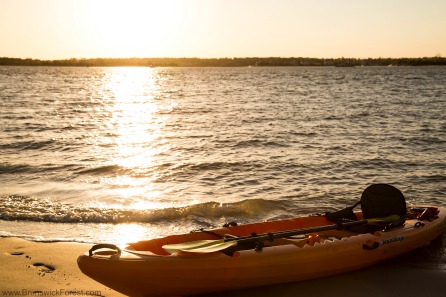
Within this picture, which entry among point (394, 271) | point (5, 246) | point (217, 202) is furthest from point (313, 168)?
point (5, 246)

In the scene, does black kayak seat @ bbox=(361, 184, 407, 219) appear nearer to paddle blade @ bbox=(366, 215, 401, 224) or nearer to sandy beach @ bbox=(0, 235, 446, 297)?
paddle blade @ bbox=(366, 215, 401, 224)

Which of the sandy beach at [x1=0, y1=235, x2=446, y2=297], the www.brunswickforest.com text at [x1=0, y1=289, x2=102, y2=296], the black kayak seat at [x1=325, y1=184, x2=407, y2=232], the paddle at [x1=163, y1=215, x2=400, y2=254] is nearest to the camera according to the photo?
the www.brunswickforest.com text at [x1=0, y1=289, x2=102, y2=296]

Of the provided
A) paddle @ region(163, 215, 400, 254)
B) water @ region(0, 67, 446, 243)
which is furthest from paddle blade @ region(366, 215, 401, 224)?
water @ region(0, 67, 446, 243)

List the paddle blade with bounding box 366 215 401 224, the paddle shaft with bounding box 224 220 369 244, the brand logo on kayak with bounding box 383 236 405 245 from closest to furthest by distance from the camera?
the paddle shaft with bounding box 224 220 369 244 < the brand logo on kayak with bounding box 383 236 405 245 < the paddle blade with bounding box 366 215 401 224

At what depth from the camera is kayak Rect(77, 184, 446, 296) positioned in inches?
202

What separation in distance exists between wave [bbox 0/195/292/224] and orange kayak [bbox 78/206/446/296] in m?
2.22

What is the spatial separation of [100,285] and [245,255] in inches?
62.4

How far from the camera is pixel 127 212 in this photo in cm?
Result: 880

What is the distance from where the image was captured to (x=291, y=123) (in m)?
20.9

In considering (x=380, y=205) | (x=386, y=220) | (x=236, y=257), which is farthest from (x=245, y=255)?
(x=380, y=205)

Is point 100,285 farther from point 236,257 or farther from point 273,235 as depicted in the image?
point 273,235

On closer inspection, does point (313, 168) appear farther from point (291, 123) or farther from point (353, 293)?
point (291, 123)

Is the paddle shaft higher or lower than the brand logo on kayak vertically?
higher

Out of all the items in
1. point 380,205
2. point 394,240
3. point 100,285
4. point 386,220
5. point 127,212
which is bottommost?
point 127,212
